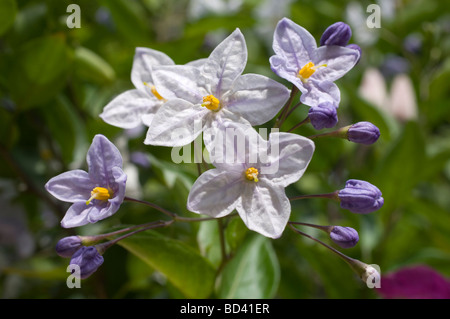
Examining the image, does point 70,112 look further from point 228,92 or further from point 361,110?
point 361,110

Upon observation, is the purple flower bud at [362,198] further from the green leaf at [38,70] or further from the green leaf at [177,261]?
the green leaf at [38,70]

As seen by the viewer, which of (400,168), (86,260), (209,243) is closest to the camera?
(86,260)

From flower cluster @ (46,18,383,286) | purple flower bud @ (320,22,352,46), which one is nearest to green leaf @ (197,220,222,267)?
flower cluster @ (46,18,383,286)

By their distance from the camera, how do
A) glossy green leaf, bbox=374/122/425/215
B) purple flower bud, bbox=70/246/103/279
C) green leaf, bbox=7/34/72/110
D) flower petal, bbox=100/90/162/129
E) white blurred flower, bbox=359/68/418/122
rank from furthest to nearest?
1. white blurred flower, bbox=359/68/418/122
2. glossy green leaf, bbox=374/122/425/215
3. green leaf, bbox=7/34/72/110
4. flower petal, bbox=100/90/162/129
5. purple flower bud, bbox=70/246/103/279

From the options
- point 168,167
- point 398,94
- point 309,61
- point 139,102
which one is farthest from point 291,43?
point 398,94

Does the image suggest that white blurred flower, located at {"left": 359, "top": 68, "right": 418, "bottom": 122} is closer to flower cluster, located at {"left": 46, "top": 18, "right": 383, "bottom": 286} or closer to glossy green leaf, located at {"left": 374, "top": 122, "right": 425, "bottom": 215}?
glossy green leaf, located at {"left": 374, "top": 122, "right": 425, "bottom": 215}

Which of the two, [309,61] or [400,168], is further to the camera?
[400,168]

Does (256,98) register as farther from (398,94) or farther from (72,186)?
(398,94)

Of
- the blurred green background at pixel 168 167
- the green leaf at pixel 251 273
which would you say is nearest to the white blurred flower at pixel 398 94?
the blurred green background at pixel 168 167
